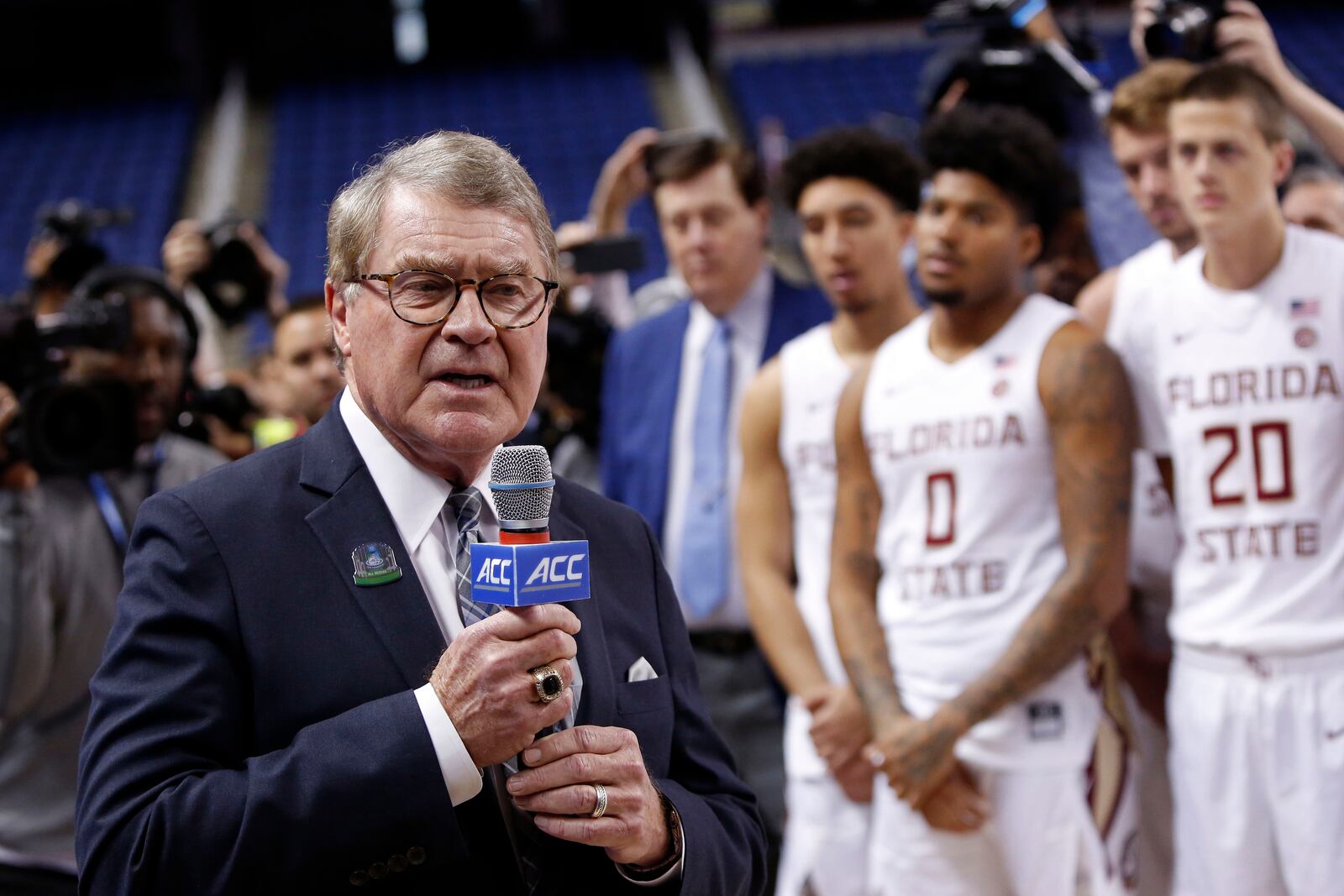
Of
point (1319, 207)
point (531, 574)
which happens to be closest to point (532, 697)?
point (531, 574)

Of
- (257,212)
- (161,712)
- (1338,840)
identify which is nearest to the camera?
(161,712)

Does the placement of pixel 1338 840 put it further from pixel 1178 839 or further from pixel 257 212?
pixel 257 212

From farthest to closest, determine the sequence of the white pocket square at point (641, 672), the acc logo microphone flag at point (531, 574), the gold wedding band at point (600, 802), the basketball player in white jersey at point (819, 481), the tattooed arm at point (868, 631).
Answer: the basketball player in white jersey at point (819, 481), the tattooed arm at point (868, 631), the white pocket square at point (641, 672), the gold wedding band at point (600, 802), the acc logo microphone flag at point (531, 574)

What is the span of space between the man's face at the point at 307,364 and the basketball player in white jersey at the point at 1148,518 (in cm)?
210

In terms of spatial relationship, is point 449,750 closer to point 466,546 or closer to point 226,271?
point 466,546

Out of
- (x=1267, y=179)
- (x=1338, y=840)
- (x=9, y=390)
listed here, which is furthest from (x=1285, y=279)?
(x=9, y=390)

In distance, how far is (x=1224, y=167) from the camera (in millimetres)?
3104

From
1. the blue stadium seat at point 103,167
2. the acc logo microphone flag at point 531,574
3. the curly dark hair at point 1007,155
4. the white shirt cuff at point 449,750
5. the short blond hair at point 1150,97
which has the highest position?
the blue stadium seat at point 103,167

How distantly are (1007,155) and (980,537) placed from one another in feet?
3.20

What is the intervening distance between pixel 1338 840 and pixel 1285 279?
1.24 m

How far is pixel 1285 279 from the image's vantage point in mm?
3088

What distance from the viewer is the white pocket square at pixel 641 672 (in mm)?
1773

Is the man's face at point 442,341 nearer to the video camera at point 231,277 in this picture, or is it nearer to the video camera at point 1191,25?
the video camera at point 1191,25

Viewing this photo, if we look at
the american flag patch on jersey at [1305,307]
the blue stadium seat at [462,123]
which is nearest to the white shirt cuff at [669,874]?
the american flag patch on jersey at [1305,307]
